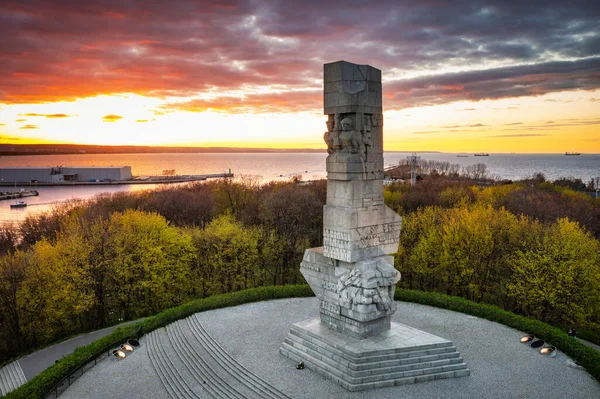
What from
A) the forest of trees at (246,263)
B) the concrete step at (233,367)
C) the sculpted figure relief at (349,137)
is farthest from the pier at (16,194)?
the sculpted figure relief at (349,137)

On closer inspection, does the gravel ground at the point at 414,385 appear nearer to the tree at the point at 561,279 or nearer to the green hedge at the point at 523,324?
the green hedge at the point at 523,324

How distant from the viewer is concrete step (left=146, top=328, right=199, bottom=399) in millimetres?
19203

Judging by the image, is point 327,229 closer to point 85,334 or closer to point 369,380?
point 369,380

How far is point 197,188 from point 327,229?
162ft

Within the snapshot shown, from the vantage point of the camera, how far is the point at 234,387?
1903 centimetres

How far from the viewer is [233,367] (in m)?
20.5

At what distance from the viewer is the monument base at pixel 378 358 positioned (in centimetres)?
1862

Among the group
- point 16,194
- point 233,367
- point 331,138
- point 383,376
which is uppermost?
point 331,138

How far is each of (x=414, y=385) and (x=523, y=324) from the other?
397 inches

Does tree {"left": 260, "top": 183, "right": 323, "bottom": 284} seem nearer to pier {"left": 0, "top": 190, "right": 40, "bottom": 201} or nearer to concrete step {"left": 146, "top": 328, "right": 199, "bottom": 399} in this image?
concrete step {"left": 146, "top": 328, "right": 199, "bottom": 399}

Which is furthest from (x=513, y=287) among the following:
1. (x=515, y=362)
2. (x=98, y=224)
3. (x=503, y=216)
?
(x=98, y=224)

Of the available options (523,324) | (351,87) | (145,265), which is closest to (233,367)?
(351,87)

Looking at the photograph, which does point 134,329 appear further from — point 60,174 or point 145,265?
point 60,174

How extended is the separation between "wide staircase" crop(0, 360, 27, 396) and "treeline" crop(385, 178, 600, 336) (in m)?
28.2
